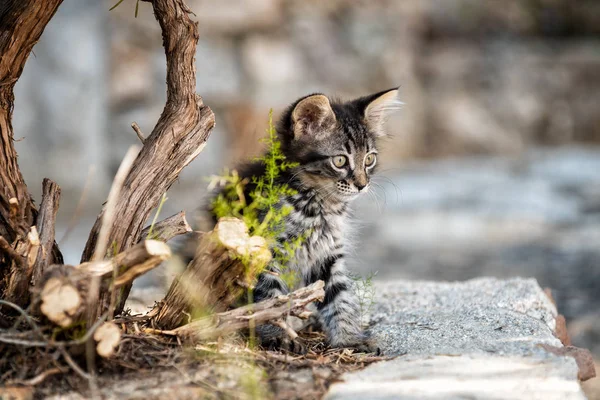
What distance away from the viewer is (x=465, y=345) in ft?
12.5

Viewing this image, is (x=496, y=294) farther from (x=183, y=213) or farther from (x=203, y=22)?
(x=203, y=22)

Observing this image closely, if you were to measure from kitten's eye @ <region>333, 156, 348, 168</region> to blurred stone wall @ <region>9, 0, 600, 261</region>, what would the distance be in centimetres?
395

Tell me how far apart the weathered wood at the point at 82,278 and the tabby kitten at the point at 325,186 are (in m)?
1.23

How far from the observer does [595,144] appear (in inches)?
482

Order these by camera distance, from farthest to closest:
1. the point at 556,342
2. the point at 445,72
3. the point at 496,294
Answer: the point at 445,72
the point at 496,294
the point at 556,342

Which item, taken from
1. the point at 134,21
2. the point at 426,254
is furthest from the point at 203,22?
the point at 426,254

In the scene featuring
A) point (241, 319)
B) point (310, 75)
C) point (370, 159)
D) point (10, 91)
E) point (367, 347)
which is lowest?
point (367, 347)

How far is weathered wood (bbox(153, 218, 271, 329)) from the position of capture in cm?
334

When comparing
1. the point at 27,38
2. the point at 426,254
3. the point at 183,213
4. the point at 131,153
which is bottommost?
the point at 426,254

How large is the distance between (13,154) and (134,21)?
21.1ft

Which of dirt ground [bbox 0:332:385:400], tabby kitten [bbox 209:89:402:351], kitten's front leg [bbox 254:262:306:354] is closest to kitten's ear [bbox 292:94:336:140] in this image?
tabby kitten [bbox 209:89:402:351]

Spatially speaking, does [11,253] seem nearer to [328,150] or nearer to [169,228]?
[169,228]

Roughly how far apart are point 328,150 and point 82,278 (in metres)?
1.75

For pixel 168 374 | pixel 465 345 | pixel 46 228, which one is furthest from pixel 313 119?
pixel 168 374
